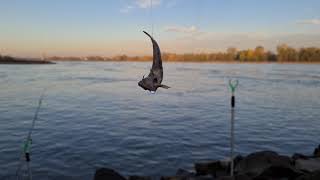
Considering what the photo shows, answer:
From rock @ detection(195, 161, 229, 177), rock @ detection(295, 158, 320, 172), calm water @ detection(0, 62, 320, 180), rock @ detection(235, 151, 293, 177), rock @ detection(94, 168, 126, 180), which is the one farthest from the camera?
calm water @ detection(0, 62, 320, 180)

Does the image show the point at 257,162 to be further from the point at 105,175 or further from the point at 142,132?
the point at 142,132

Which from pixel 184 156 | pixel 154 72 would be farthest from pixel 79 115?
pixel 154 72

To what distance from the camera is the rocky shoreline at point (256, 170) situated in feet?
31.7

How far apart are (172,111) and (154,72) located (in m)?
26.4

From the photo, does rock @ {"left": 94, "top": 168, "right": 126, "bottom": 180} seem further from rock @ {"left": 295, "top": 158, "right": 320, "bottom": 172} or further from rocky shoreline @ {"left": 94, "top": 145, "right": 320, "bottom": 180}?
rock @ {"left": 295, "top": 158, "right": 320, "bottom": 172}

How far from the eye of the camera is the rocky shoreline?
31.7 ft

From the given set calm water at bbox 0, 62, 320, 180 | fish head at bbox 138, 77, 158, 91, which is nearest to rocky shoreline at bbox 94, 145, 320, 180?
calm water at bbox 0, 62, 320, 180

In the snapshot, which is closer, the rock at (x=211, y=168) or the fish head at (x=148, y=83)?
the fish head at (x=148, y=83)

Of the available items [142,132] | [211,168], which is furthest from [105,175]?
[142,132]

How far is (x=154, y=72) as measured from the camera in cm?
297

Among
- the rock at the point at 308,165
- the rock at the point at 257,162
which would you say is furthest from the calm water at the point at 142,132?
the rock at the point at 308,165

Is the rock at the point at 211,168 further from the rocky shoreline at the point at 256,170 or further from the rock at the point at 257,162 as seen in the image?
the rock at the point at 257,162

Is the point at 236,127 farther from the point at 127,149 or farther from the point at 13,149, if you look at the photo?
the point at 13,149

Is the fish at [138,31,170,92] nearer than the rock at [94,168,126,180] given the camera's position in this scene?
Yes
